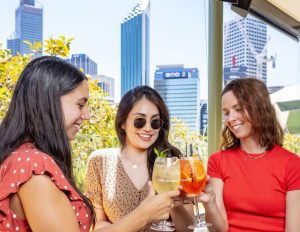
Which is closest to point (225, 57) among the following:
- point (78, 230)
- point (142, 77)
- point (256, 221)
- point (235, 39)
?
point (235, 39)

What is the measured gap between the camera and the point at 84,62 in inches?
109

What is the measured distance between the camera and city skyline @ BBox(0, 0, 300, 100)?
2.58m

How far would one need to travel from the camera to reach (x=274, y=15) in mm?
4551

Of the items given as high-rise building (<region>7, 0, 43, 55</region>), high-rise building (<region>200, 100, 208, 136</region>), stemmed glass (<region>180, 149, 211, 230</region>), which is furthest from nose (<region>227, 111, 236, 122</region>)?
high-rise building (<region>200, 100, 208, 136</region>)

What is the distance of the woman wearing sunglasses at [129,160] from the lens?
2264 millimetres

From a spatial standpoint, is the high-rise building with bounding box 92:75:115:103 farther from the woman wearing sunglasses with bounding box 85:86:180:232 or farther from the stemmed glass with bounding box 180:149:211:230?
the stemmed glass with bounding box 180:149:211:230

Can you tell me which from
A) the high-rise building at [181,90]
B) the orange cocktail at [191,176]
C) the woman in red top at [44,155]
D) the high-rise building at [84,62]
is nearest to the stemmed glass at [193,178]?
the orange cocktail at [191,176]

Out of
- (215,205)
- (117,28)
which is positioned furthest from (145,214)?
(117,28)

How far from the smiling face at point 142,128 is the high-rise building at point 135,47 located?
53 centimetres

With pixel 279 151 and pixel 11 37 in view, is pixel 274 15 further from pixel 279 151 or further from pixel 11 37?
pixel 11 37

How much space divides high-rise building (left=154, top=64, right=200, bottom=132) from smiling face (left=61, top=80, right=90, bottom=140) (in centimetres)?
177

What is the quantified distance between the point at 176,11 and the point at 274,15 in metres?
1.61

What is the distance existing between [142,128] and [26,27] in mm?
879

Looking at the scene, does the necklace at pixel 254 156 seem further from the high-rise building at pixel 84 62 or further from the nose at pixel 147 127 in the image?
the high-rise building at pixel 84 62
